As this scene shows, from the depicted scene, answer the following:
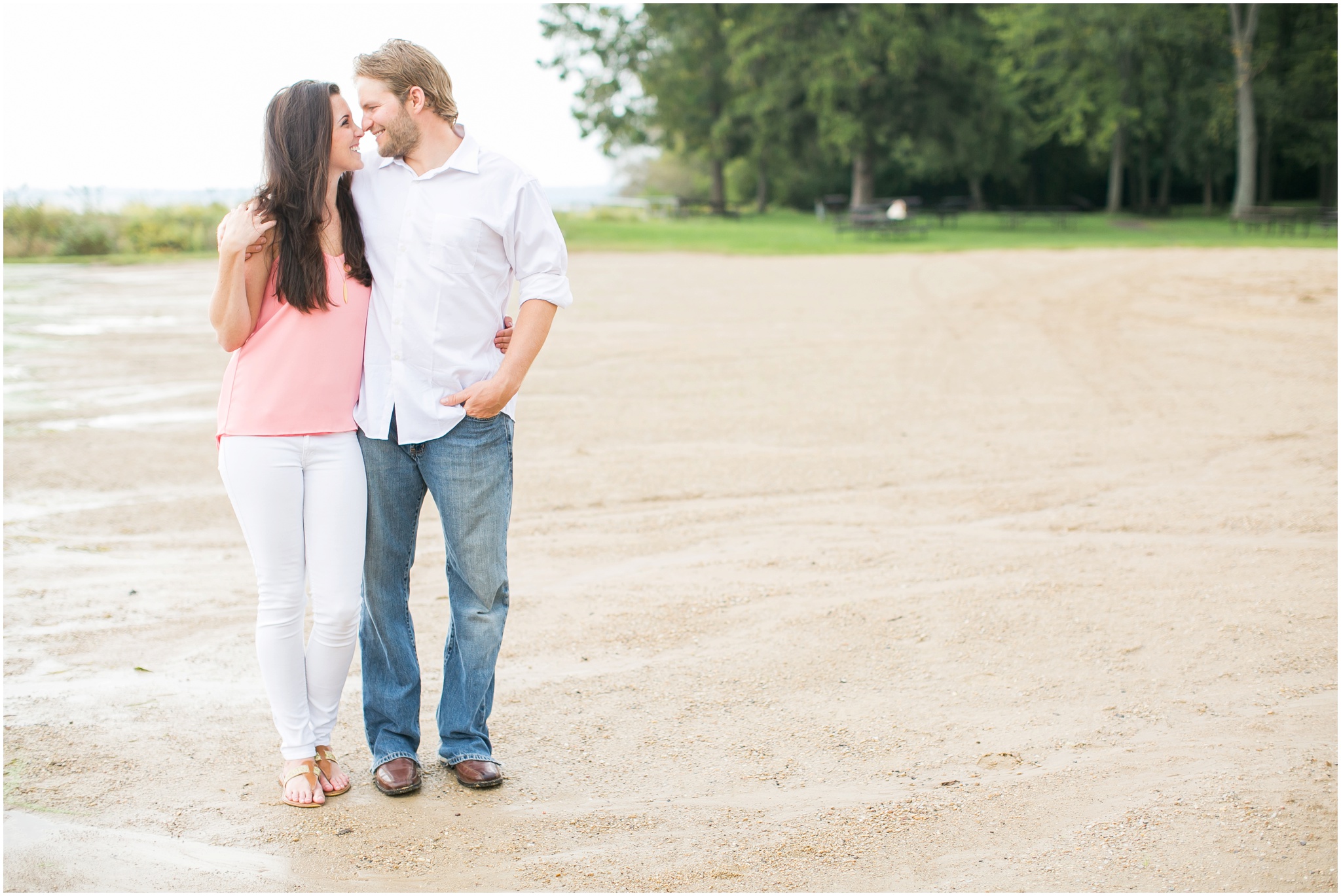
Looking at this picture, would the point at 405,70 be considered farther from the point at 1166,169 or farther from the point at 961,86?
the point at 1166,169

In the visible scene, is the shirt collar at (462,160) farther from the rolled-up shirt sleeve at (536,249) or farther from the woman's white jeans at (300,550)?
the woman's white jeans at (300,550)

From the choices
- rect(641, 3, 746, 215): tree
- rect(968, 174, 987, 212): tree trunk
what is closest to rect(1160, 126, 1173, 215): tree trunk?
rect(968, 174, 987, 212): tree trunk

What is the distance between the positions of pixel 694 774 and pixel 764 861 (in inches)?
19.8

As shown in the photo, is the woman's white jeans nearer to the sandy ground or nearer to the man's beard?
the sandy ground

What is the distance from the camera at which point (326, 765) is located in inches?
125

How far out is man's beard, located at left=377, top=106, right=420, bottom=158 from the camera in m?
2.83

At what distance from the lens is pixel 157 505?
6270 mm

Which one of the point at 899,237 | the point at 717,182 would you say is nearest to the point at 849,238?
the point at 899,237

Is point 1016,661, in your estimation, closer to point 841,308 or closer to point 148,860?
point 148,860

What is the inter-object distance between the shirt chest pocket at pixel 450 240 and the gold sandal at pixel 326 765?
1438 mm

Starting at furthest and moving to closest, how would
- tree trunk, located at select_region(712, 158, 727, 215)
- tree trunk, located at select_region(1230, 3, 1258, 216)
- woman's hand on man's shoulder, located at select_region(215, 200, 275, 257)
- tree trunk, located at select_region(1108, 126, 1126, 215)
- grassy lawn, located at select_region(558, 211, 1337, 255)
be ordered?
1. tree trunk, located at select_region(712, 158, 727, 215)
2. tree trunk, located at select_region(1108, 126, 1126, 215)
3. tree trunk, located at select_region(1230, 3, 1258, 216)
4. grassy lawn, located at select_region(558, 211, 1337, 255)
5. woman's hand on man's shoulder, located at select_region(215, 200, 275, 257)

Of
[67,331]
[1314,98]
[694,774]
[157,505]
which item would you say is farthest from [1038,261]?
[1314,98]

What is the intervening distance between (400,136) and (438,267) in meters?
0.35

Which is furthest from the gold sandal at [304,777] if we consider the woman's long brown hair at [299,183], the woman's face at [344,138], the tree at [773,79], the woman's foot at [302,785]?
the tree at [773,79]
